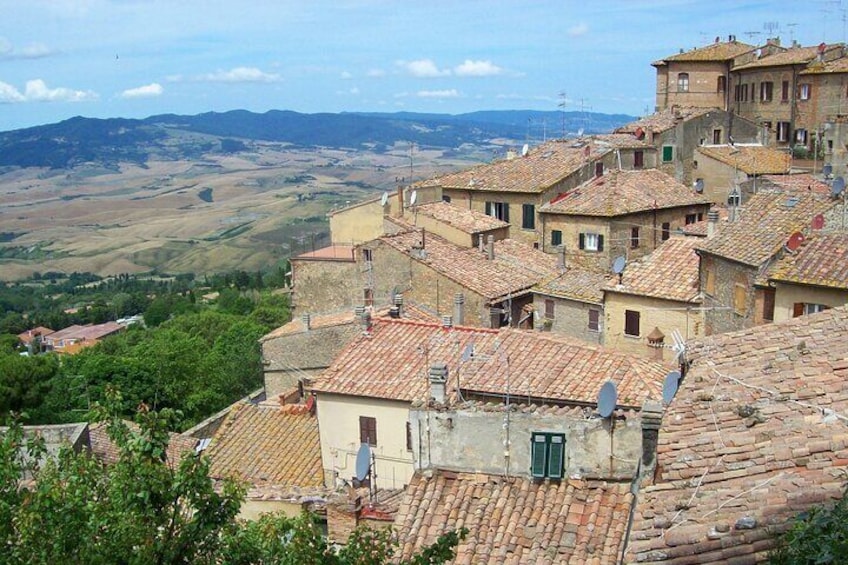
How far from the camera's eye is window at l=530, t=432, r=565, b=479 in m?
15.1

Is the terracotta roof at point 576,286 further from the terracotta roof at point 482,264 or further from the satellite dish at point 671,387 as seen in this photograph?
the satellite dish at point 671,387

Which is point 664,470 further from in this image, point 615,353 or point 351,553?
point 615,353

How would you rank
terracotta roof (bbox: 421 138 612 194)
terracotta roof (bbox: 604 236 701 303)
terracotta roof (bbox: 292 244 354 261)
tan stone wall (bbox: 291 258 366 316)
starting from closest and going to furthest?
terracotta roof (bbox: 604 236 701 303), tan stone wall (bbox: 291 258 366 316), terracotta roof (bbox: 292 244 354 261), terracotta roof (bbox: 421 138 612 194)

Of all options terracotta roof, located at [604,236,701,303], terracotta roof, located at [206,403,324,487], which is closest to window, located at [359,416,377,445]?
terracotta roof, located at [206,403,324,487]

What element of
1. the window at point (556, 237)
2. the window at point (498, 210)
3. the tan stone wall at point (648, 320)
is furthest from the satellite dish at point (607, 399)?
the window at point (498, 210)

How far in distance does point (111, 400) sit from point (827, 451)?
7.62 metres

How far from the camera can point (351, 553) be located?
360 inches

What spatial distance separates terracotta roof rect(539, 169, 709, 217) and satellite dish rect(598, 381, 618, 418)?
79.2 feet

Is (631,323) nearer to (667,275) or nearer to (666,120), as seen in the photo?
(667,275)

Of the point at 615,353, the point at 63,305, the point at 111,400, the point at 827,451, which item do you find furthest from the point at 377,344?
the point at 63,305

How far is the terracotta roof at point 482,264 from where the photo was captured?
32219 millimetres

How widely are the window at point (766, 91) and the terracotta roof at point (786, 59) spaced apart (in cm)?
119

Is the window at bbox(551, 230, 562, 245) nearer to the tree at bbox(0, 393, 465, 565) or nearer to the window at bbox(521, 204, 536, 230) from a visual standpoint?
the window at bbox(521, 204, 536, 230)

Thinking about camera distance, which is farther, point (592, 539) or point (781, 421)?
point (592, 539)
